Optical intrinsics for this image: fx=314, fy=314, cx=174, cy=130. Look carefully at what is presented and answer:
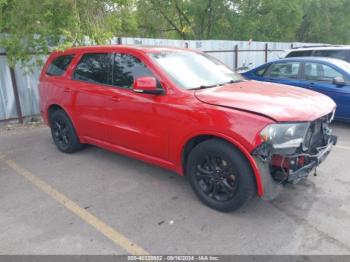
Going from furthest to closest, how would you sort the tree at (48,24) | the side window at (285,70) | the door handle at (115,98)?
the side window at (285,70), the tree at (48,24), the door handle at (115,98)

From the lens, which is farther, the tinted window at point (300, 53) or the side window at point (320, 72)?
the tinted window at point (300, 53)

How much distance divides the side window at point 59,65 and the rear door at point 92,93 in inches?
12.6

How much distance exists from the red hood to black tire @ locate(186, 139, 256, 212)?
448mm

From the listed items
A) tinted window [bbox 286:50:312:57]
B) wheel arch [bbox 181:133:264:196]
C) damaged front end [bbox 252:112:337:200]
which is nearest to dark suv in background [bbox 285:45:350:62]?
tinted window [bbox 286:50:312:57]

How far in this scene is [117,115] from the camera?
14.0 feet

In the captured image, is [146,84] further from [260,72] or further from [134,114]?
[260,72]

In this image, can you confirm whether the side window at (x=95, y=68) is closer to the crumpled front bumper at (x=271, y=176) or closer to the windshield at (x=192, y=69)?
the windshield at (x=192, y=69)

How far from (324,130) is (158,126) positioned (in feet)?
6.32

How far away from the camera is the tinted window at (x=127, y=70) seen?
4020 millimetres

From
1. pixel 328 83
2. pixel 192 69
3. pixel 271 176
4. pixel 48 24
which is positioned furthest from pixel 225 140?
pixel 48 24

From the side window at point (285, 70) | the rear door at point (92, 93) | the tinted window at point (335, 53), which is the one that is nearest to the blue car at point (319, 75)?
the side window at point (285, 70)

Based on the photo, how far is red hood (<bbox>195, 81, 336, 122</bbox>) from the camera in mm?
3092

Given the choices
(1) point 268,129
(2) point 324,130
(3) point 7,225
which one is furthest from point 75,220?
(2) point 324,130

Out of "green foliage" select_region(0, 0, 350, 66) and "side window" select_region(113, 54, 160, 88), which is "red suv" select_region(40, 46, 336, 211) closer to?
"side window" select_region(113, 54, 160, 88)
